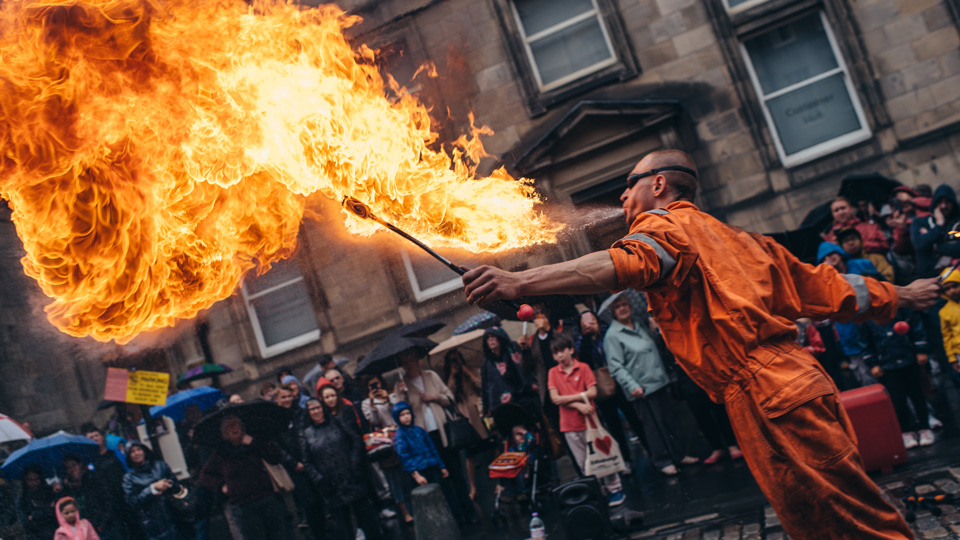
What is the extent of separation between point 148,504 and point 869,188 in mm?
9203

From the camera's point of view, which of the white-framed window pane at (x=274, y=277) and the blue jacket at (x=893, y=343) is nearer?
the blue jacket at (x=893, y=343)

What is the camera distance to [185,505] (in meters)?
7.33

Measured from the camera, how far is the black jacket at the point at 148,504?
7.21m

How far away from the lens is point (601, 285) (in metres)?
2.46

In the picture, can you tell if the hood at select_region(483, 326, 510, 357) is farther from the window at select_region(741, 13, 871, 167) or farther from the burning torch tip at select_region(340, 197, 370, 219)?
the window at select_region(741, 13, 871, 167)

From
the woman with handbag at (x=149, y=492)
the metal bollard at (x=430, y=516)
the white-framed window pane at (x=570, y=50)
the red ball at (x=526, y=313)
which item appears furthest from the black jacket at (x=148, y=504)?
the white-framed window pane at (x=570, y=50)

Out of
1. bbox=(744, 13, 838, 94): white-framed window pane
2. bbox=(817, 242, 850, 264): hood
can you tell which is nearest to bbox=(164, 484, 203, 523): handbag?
bbox=(817, 242, 850, 264): hood

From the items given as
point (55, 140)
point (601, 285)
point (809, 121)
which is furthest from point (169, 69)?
point (809, 121)

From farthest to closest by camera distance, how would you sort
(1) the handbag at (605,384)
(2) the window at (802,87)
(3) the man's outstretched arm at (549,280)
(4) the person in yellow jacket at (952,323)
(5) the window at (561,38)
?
(5) the window at (561,38) → (2) the window at (802,87) → (1) the handbag at (605,384) → (4) the person in yellow jacket at (952,323) → (3) the man's outstretched arm at (549,280)

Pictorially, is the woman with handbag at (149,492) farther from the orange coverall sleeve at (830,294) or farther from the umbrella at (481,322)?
the orange coverall sleeve at (830,294)

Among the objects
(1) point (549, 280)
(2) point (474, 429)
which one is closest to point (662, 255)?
(1) point (549, 280)

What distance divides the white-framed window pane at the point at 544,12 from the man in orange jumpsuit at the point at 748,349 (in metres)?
9.68

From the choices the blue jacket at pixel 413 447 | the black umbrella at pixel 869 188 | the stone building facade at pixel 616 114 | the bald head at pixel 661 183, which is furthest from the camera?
the stone building facade at pixel 616 114

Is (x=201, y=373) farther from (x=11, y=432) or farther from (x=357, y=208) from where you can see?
(x=357, y=208)
